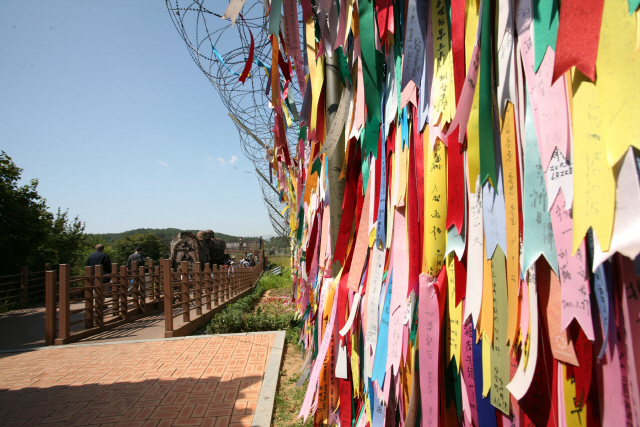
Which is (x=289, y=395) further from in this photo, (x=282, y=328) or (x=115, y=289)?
(x=115, y=289)

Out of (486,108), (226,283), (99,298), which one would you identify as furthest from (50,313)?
(486,108)

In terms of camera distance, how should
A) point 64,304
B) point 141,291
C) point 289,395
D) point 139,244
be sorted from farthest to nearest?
point 139,244
point 141,291
point 64,304
point 289,395

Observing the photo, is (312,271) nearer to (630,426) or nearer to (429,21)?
(429,21)

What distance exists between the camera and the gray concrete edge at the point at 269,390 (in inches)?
118

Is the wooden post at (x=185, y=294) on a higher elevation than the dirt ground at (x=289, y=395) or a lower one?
higher

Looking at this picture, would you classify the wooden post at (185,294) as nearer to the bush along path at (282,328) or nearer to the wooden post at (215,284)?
the bush along path at (282,328)

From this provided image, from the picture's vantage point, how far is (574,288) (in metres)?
0.38

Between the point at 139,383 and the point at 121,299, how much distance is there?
183 inches

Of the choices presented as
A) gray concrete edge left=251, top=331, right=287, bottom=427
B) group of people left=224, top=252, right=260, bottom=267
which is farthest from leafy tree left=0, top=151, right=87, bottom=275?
gray concrete edge left=251, top=331, right=287, bottom=427

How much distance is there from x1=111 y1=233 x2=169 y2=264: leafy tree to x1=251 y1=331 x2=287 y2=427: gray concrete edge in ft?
156

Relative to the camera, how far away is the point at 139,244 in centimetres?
4753

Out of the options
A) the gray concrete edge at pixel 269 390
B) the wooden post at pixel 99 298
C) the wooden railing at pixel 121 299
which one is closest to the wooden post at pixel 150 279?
the wooden railing at pixel 121 299

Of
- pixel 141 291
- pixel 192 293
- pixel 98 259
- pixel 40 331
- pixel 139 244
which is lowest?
pixel 40 331

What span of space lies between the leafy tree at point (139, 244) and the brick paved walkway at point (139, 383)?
46.1 meters
